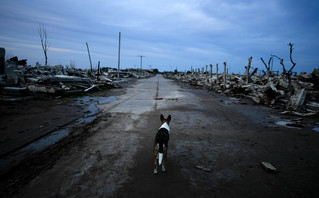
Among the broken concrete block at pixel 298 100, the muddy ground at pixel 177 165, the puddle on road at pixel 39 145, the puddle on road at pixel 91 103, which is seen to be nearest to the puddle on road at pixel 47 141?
the puddle on road at pixel 39 145

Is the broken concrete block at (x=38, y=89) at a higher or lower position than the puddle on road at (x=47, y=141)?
higher

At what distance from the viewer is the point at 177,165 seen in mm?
3287

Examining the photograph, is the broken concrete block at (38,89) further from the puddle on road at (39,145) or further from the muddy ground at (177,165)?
the muddy ground at (177,165)

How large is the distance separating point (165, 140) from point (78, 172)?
5.27 feet

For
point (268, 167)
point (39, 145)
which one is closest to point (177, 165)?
point (268, 167)

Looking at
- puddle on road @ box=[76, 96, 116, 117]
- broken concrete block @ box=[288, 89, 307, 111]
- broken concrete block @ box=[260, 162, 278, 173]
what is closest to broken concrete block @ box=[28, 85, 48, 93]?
puddle on road @ box=[76, 96, 116, 117]

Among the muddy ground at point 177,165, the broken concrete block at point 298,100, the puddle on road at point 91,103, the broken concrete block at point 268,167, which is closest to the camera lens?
the muddy ground at point 177,165

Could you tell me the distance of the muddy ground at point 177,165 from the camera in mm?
2531

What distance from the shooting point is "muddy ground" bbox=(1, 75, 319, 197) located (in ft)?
8.30

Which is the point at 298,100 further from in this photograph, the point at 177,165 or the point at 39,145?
the point at 39,145

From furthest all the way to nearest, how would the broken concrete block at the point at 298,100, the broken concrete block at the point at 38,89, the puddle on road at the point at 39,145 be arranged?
the broken concrete block at the point at 38,89, the broken concrete block at the point at 298,100, the puddle on road at the point at 39,145

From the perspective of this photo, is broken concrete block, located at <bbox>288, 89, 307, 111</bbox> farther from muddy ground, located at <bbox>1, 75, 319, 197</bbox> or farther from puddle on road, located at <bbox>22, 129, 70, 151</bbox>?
puddle on road, located at <bbox>22, 129, 70, 151</bbox>

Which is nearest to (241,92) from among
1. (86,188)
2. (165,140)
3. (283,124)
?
(283,124)

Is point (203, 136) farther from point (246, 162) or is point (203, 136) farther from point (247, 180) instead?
point (247, 180)
